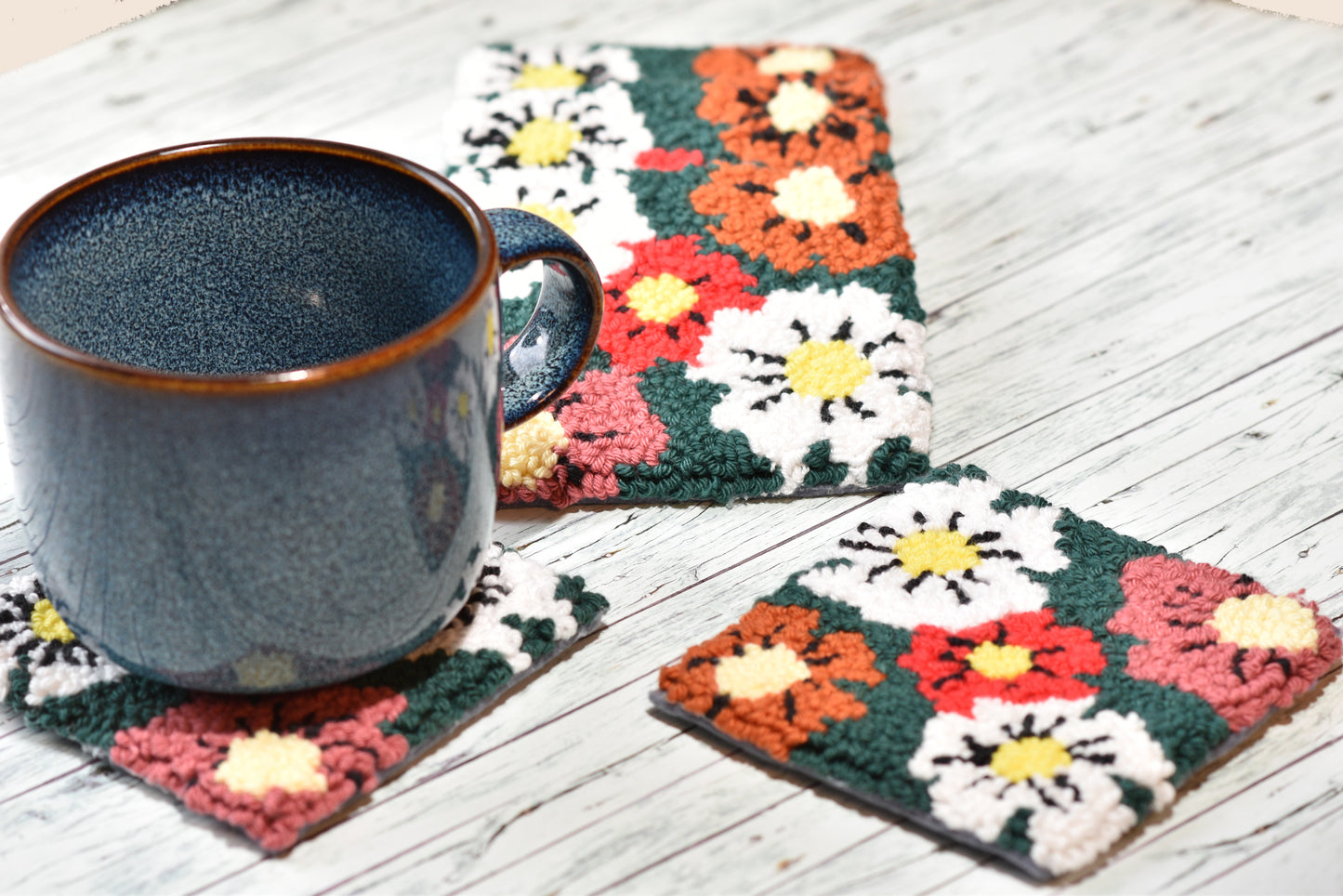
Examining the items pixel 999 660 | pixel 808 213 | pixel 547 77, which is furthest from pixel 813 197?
pixel 999 660

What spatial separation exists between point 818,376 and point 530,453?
0.19 meters

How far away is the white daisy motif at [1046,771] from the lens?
0.58 meters

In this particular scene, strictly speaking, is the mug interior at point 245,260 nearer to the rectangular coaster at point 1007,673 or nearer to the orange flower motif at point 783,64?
the rectangular coaster at point 1007,673

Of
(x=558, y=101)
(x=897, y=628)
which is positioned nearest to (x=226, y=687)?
(x=897, y=628)

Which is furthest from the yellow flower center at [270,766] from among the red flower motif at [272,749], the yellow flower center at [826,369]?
the yellow flower center at [826,369]

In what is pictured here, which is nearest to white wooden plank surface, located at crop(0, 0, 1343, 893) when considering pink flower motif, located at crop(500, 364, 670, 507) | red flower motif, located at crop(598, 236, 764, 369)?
pink flower motif, located at crop(500, 364, 670, 507)

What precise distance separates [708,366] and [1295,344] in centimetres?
39

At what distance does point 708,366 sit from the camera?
2.82 ft

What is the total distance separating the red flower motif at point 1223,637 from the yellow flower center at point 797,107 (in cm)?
50

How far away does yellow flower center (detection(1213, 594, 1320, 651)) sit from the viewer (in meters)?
0.66

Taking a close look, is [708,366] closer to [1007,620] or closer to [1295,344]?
[1007,620]

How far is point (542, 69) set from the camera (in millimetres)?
1143

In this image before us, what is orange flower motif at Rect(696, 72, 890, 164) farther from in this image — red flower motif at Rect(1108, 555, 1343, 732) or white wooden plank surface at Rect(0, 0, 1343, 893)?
red flower motif at Rect(1108, 555, 1343, 732)

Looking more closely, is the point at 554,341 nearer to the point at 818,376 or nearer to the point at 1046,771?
the point at 818,376
